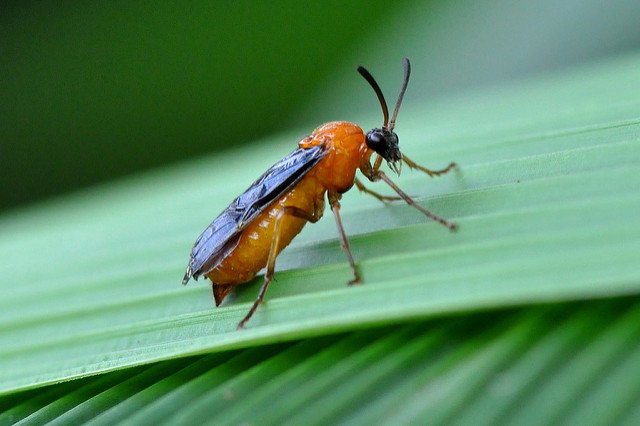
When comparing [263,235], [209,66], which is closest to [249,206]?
[263,235]

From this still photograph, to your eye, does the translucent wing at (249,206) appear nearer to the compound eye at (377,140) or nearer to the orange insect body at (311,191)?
the orange insect body at (311,191)

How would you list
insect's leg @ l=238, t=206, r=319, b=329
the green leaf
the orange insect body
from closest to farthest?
the green leaf < insect's leg @ l=238, t=206, r=319, b=329 < the orange insect body

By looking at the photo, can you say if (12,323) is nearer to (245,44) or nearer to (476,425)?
(476,425)

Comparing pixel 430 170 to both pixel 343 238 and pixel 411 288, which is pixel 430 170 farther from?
pixel 411 288

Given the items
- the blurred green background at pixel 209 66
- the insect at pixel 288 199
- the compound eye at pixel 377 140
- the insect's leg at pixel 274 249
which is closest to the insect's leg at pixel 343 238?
the insect at pixel 288 199

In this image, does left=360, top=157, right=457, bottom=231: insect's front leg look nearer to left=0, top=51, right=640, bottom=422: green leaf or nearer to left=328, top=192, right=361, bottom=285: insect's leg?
left=0, top=51, right=640, bottom=422: green leaf

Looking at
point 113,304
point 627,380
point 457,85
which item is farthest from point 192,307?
point 457,85

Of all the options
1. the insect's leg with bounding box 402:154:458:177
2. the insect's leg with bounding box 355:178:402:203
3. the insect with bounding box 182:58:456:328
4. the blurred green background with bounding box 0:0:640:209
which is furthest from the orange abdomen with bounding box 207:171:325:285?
the blurred green background with bounding box 0:0:640:209
